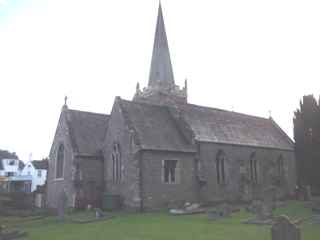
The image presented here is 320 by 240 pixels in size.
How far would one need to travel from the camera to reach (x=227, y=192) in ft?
101

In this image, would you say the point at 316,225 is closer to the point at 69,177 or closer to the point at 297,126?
the point at 69,177

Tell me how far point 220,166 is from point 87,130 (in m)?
12.4

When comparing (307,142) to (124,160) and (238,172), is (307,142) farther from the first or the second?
(124,160)

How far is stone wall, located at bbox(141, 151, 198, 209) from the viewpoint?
25969 millimetres

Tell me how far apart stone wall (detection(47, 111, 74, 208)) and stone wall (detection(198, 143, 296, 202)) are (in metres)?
10.9

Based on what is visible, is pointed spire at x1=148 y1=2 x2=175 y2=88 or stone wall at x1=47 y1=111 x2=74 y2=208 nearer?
stone wall at x1=47 y1=111 x2=74 y2=208

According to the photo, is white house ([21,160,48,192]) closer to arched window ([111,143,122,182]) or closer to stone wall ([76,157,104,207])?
stone wall ([76,157,104,207])

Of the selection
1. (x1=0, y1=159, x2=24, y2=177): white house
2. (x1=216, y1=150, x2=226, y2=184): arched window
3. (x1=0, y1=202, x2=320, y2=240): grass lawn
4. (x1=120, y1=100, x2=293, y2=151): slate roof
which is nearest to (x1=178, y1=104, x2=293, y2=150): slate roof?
(x1=120, y1=100, x2=293, y2=151): slate roof

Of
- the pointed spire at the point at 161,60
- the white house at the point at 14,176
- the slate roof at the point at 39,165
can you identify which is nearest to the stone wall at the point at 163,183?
the pointed spire at the point at 161,60

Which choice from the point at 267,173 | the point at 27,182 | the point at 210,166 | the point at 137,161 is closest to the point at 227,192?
the point at 210,166

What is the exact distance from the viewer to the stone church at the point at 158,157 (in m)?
26.6

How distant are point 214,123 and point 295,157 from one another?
12365 mm

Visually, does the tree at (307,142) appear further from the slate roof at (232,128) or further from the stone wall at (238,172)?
the stone wall at (238,172)

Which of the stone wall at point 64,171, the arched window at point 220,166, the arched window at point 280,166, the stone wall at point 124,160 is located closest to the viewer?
the stone wall at point 124,160
